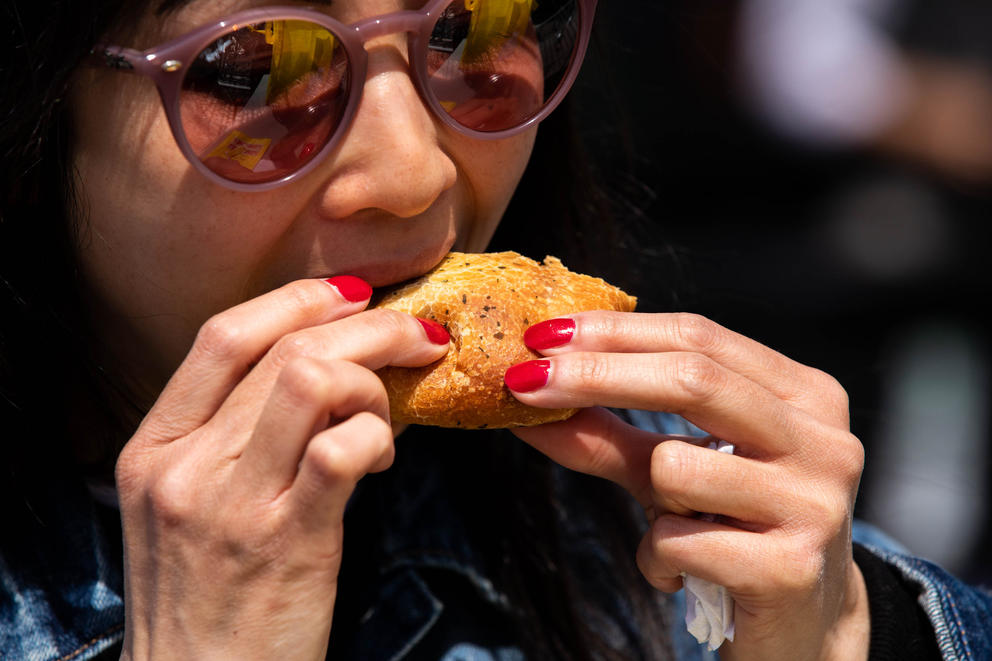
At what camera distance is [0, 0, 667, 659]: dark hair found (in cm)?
161

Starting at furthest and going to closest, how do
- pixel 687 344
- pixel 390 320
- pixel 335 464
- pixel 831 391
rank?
pixel 831 391 < pixel 687 344 < pixel 390 320 < pixel 335 464

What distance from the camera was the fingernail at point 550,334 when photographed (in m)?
1.75

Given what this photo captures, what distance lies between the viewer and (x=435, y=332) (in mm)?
1773

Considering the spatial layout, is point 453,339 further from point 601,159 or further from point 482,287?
point 601,159

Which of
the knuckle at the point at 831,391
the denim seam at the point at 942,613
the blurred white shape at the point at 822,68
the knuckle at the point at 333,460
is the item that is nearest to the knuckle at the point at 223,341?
the knuckle at the point at 333,460

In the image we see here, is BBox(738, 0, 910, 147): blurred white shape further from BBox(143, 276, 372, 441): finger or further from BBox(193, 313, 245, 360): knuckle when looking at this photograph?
BBox(193, 313, 245, 360): knuckle

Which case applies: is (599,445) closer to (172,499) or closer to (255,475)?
(255,475)

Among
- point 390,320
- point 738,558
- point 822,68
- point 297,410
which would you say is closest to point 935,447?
point 822,68

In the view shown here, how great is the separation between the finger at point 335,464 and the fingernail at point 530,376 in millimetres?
280

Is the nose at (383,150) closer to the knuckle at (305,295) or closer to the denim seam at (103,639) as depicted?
the knuckle at (305,295)

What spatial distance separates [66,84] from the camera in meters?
1.62

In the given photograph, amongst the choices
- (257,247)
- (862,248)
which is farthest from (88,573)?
(862,248)

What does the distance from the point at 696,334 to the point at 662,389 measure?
0.16 meters

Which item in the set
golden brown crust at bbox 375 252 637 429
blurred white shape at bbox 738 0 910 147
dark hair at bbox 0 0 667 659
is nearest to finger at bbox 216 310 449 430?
golden brown crust at bbox 375 252 637 429
